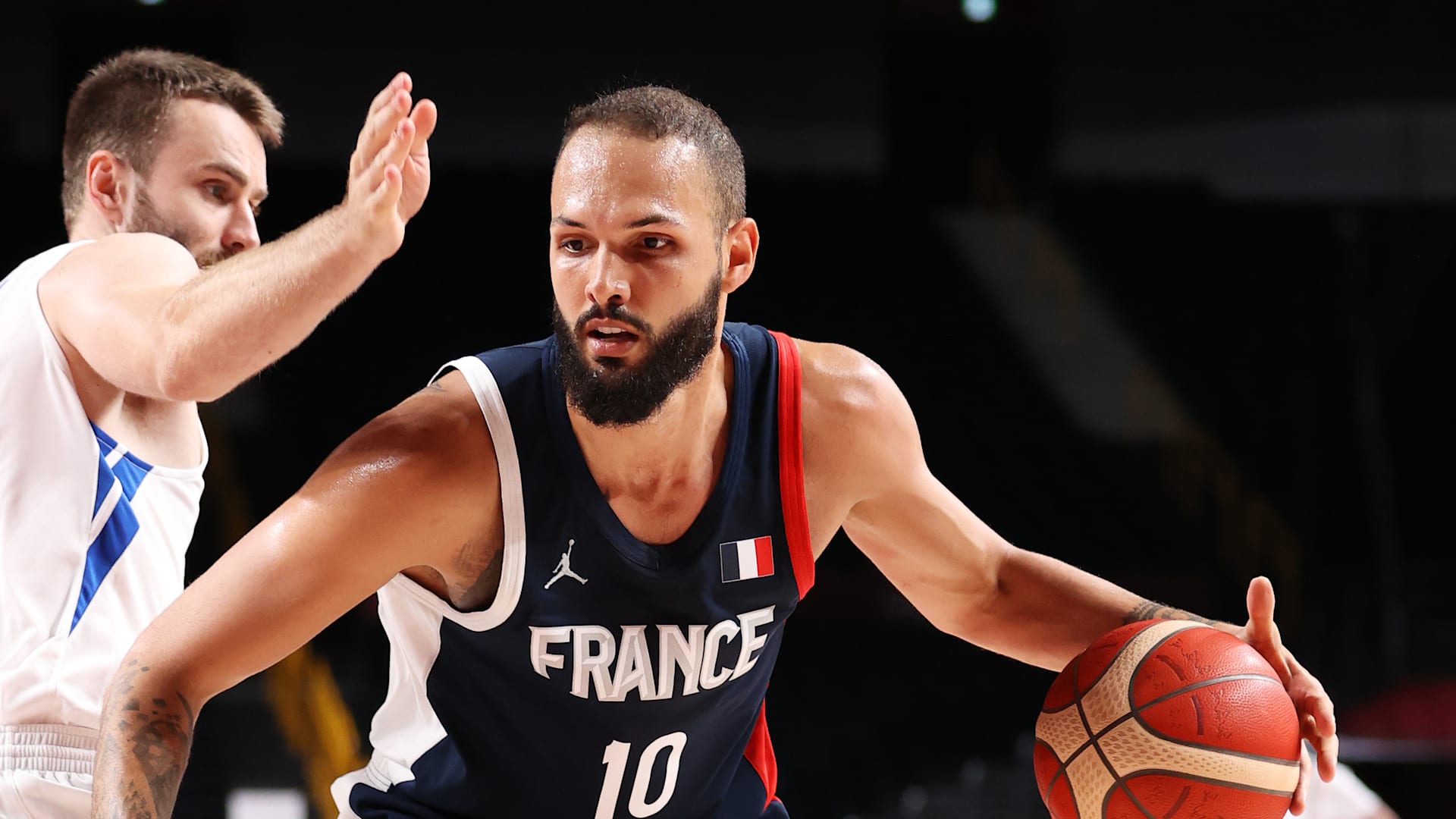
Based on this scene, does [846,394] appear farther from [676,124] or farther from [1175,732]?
[1175,732]

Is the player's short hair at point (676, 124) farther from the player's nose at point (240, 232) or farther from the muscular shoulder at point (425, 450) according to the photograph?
the player's nose at point (240, 232)

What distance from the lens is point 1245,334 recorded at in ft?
38.3

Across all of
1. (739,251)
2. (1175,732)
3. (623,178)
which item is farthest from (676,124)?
(1175,732)

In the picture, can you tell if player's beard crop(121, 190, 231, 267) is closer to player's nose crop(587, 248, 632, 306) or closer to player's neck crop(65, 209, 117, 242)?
player's neck crop(65, 209, 117, 242)

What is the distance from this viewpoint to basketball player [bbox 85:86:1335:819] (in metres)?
1.96

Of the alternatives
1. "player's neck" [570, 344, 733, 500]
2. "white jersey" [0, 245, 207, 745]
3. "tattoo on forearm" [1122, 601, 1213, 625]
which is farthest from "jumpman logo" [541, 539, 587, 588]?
"tattoo on forearm" [1122, 601, 1213, 625]

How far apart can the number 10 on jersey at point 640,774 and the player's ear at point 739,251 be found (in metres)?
0.76

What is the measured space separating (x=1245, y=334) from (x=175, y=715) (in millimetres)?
11227

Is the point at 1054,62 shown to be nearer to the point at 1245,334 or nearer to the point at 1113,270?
the point at 1113,270

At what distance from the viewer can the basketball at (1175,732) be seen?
2113mm

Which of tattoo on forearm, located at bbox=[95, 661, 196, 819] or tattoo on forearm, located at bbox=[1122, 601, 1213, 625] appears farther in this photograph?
tattoo on forearm, located at bbox=[1122, 601, 1213, 625]

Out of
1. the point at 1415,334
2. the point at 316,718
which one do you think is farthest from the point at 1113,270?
the point at 316,718

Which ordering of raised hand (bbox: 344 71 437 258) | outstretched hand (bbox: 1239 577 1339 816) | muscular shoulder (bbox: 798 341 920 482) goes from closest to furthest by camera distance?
raised hand (bbox: 344 71 437 258) → outstretched hand (bbox: 1239 577 1339 816) → muscular shoulder (bbox: 798 341 920 482)

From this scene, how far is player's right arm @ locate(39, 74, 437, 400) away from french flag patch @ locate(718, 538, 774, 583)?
2.36ft
